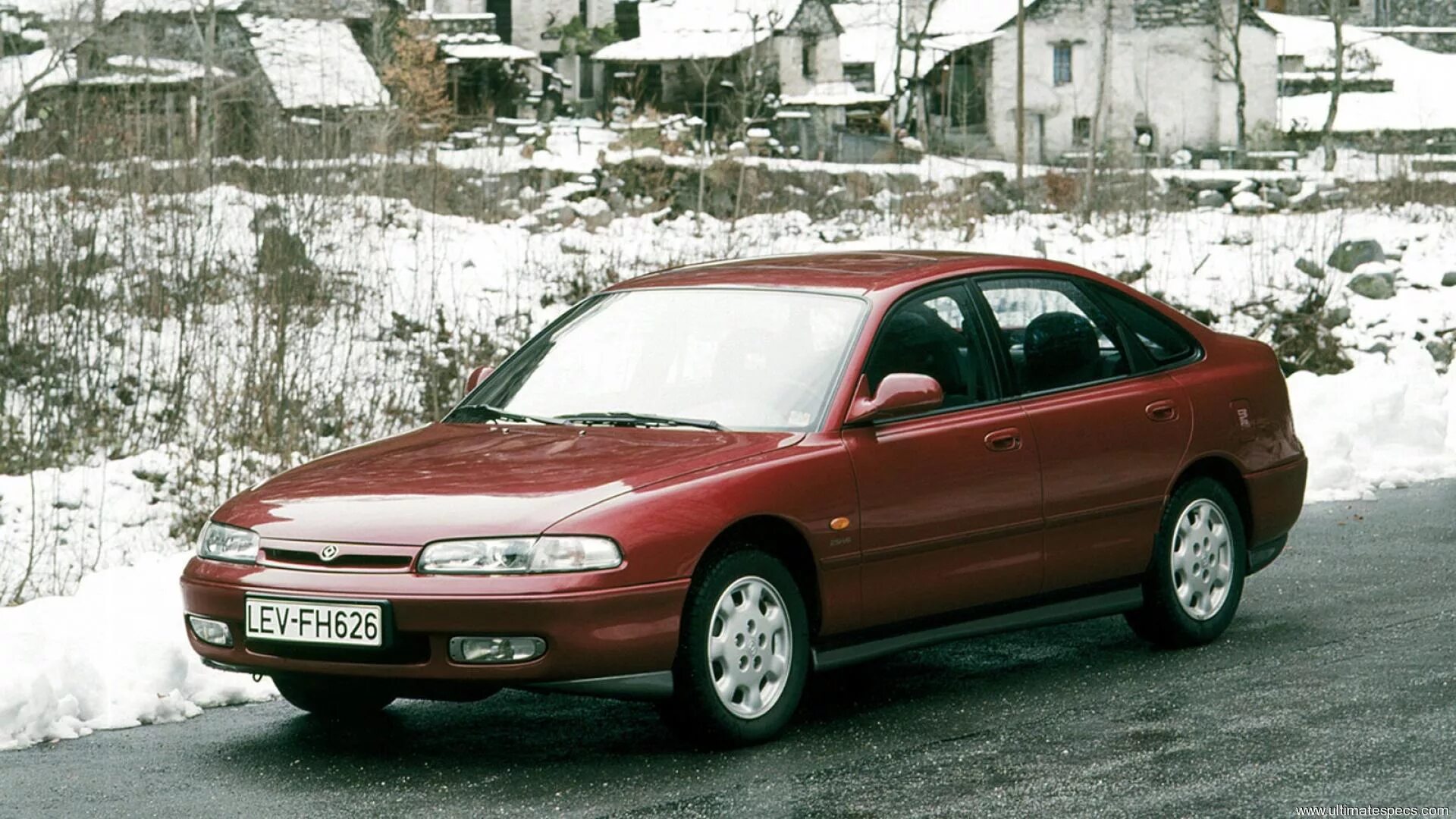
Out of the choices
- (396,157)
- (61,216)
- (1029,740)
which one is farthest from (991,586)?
(396,157)

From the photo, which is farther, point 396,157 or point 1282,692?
point 396,157

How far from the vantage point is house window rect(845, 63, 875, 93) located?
85625mm

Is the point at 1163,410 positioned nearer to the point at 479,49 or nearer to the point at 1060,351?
the point at 1060,351

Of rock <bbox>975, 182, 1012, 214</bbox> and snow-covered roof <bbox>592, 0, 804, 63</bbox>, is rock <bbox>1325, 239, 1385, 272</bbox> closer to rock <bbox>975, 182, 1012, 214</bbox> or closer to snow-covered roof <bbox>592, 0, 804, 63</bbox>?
rock <bbox>975, 182, 1012, 214</bbox>

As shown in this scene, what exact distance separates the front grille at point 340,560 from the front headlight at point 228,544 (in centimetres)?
9

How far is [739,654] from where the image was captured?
6250 mm

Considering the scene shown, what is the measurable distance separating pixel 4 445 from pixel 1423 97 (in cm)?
7489

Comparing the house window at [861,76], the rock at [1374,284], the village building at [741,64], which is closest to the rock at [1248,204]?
the rock at [1374,284]

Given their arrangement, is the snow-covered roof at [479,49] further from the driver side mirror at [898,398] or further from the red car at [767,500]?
the driver side mirror at [898,398]

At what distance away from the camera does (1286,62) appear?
84062mm

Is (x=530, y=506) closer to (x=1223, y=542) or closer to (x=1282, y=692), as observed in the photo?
(x=1282, y=692)

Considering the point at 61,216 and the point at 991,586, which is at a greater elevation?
the point at 61,216

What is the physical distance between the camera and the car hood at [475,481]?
5.94 metres

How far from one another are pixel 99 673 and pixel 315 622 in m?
1.51
